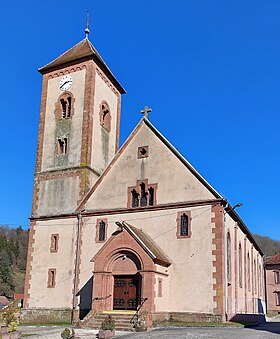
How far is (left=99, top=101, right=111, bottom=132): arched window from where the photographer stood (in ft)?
131

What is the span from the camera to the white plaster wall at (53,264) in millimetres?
33219

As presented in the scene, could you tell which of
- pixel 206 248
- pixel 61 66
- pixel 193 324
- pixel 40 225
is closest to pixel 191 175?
pixel 206 248

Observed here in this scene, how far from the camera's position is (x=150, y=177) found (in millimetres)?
32469

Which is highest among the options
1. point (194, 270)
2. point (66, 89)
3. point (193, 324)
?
point (66, 89)

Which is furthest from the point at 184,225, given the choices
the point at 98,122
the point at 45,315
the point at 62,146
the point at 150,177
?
the point at 62,146

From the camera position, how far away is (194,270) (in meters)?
28.9

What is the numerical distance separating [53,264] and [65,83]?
15.9m

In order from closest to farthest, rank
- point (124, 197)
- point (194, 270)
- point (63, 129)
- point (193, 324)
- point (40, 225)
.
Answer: point (193, 324), point (194, 270), point (124, 197), point (40, 225), point (63, 129)

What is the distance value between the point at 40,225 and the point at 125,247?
10.1 metres

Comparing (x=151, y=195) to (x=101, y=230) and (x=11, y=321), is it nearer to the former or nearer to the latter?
(x=101, y=230)

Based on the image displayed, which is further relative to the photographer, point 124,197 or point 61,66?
point 61,66

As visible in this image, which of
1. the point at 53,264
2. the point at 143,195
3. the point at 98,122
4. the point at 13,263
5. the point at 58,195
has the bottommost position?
the point at 53,264

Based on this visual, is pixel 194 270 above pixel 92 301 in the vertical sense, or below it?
above

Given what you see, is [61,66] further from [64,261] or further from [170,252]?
[170,252]
